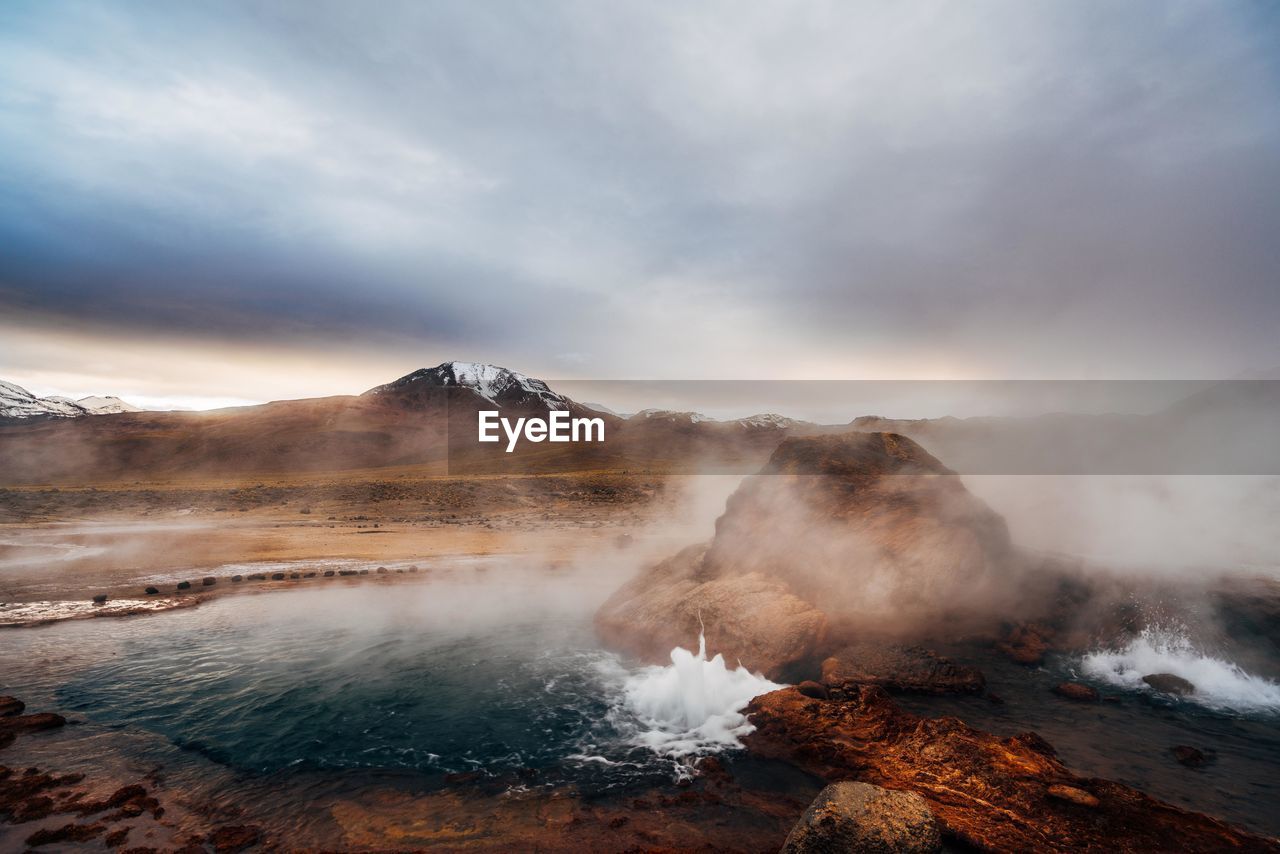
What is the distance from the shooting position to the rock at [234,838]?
6.70 meters

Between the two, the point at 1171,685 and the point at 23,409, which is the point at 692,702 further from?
the point at 23,409

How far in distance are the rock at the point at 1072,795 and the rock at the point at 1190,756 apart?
3.26m

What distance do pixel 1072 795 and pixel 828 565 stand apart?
789cm

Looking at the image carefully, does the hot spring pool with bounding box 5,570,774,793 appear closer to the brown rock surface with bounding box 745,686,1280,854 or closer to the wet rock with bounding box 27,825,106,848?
the brown rock surface with bounding box 745,686,1280,854

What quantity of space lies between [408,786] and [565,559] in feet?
61.9

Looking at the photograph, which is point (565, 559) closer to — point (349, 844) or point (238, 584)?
point (238, 584)

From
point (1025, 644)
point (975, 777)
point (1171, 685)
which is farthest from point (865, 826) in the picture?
point (1025, 644)

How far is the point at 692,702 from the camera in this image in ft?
34.8

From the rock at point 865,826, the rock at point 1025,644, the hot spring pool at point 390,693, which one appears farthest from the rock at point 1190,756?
the hot spring pool at point 390,693

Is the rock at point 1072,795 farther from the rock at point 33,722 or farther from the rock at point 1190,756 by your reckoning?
the rock at point 33,722

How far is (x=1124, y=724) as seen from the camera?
934 cm

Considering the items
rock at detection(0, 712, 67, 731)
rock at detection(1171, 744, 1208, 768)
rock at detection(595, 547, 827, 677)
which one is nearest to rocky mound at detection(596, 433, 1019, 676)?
rock at detection(595, 547, 827, 677)

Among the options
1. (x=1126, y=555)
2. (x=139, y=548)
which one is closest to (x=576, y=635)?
(x=1126, y=555)

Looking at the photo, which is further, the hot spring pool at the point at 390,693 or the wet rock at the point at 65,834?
the hot spring pool at the point at 390,693
